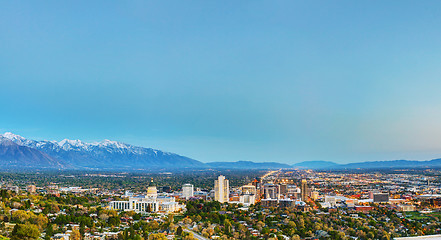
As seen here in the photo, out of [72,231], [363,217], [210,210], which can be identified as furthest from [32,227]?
[363,217]

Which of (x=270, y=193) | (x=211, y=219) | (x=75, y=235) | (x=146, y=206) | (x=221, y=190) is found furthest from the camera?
(x=270, y=193)

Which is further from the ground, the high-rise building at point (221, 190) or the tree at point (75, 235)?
the high-rise building at point (221, 190)

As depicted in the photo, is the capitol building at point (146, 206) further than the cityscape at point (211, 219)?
Yes

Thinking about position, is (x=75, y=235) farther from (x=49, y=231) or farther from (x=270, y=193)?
(x=270, y=193)

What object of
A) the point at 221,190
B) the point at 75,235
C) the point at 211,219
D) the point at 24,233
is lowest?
the point at 211,219

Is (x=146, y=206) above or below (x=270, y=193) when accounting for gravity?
below

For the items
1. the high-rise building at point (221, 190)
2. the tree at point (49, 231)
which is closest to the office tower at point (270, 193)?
the high-rise building at point (221, 190)

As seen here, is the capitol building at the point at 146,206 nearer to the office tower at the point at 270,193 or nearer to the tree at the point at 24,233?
the office tower at the point at 270,193

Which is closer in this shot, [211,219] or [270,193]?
[211,219]

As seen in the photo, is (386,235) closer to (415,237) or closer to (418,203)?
(415,237)

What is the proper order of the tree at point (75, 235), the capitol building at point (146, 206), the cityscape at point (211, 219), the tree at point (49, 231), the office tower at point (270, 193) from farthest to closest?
the office tower at point (270, 193)
the capitol building at point (146, 206)
the cityscape at point (211, 219)
the tree at point (75, 235)
the tree at point (49, 231)

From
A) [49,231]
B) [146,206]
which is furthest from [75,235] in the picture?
[146,206]
